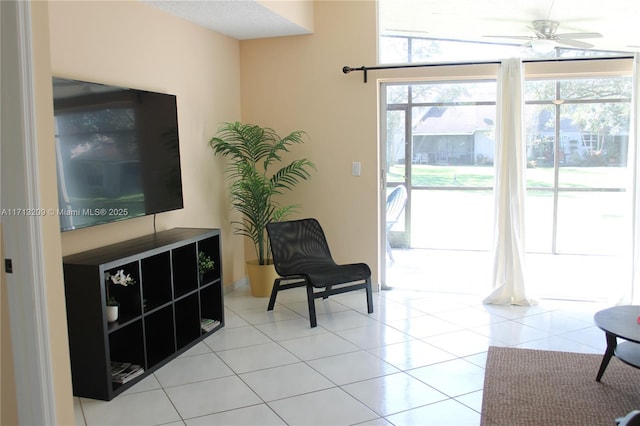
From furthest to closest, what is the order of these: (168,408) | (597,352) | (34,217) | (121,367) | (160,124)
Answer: (160,124)
(597,352)
(121,367)
(168,408)
(34,217)

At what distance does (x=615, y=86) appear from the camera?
4.71 meters

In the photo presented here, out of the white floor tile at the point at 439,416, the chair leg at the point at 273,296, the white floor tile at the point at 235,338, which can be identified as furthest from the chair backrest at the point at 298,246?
the white floor tile at the point at 439,416

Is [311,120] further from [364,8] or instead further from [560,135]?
[560,135]

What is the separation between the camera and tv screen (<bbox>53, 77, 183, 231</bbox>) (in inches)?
124

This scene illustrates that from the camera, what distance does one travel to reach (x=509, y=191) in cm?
470

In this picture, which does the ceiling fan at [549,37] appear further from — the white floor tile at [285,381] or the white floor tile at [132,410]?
the white floor tile at [132,410]

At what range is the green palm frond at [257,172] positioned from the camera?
4953mm

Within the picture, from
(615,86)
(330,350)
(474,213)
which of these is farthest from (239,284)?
(615,86)

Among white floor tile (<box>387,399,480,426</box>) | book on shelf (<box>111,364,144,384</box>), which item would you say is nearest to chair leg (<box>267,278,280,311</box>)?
book on shelf (<box>111,364,144,384</box>)

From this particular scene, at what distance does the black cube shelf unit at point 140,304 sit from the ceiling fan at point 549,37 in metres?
2.76

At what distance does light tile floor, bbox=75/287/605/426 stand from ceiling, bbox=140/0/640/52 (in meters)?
2.27

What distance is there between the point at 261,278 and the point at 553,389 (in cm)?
266

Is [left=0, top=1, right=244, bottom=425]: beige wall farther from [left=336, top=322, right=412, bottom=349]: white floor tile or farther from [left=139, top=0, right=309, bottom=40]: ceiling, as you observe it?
[left=336, top=322, right=412, bottom=349]: white floor tile

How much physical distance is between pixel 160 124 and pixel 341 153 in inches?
71.5
